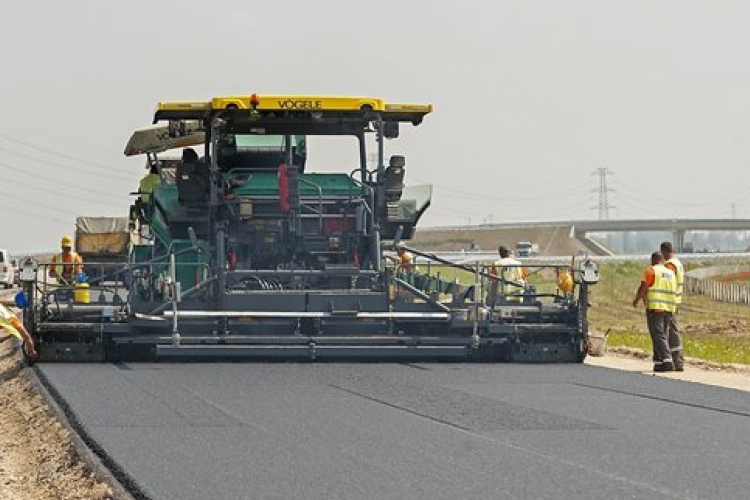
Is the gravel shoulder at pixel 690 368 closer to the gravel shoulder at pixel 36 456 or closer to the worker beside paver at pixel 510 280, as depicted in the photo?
the worker beside paver at pixel 510 280

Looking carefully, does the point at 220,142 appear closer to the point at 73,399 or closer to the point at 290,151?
the point at 290,151

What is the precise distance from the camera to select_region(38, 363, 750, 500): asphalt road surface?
862 cm

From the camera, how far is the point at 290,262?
17.4 metres

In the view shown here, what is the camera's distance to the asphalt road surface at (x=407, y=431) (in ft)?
28.3

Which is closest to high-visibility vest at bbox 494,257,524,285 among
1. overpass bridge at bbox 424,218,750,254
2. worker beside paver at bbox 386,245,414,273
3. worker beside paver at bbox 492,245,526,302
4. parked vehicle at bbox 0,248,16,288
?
worker beside paver at bbox 492,245,526,302

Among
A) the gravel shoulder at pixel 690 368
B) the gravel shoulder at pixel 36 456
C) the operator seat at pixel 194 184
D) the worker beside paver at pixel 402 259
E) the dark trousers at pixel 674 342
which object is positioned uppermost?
the operator seat at pixel 194 184

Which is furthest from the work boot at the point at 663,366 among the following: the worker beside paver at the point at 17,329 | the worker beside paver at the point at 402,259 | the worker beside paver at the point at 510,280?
the worker beside paver at the point at 17,329

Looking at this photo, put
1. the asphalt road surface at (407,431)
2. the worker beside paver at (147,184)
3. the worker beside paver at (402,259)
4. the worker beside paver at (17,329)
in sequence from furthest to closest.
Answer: the worker beside paver at (147,184) < the worker beside paver at (402,259) < the worker beside paver at (17,329) < the asphalt road surface at (407,431)

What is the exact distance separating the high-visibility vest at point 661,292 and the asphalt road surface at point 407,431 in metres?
2.41

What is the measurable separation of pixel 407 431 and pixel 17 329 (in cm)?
685

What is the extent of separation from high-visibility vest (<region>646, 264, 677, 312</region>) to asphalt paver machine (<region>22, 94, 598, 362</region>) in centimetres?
119

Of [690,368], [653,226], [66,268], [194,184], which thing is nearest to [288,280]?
[194,184]

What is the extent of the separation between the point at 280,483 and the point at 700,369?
1232cm

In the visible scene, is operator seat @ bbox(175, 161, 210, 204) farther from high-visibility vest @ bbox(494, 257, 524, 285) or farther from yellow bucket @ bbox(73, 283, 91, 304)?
high-visibility vest @ bbox(494, 257, 524, 285)
